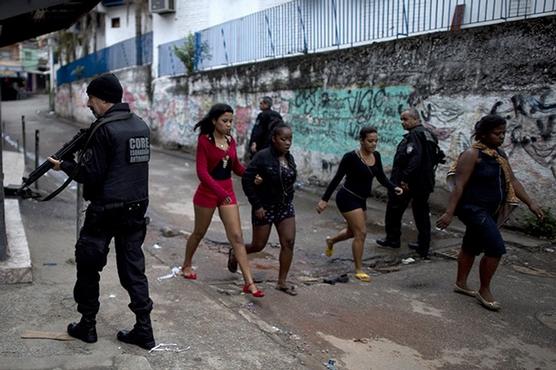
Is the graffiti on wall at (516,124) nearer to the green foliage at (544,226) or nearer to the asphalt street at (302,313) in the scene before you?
A: the green foliage at (544,226)

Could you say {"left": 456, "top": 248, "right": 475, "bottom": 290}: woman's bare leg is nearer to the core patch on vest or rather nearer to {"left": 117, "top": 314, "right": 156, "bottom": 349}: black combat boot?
{"left": 117, "top": 314, "right": 156, "bottom": 349}: black combat boot

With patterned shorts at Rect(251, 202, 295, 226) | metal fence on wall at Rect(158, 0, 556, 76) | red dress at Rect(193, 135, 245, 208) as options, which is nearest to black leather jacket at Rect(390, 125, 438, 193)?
patterned shorts at Rect(251, 202, 295, 226)

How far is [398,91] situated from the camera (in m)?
8.79

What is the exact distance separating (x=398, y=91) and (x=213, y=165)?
4960 mm

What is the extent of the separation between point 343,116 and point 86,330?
7301 millimetres

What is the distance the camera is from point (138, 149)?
3.26 meters

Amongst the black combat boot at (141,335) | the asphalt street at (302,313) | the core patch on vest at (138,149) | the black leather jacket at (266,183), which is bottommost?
the asphalt street at (302,313)

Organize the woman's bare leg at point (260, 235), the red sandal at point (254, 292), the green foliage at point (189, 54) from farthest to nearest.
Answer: the green foliage at point (189, 54)
the woman's bare leg at point (260, 235)
the red sandal at point (254, 292)

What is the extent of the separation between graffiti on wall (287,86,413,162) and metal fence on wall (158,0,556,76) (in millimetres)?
1119

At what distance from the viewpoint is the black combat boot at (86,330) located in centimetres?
339

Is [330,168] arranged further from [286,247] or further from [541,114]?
[286,247]

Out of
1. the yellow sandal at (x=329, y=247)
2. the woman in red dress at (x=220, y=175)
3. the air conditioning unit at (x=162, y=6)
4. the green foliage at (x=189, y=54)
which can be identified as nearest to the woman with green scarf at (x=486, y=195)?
the yellow sandal at (x=329, y=247)

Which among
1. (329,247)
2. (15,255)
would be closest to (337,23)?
(329,247)

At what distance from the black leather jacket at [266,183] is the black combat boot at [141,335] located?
5.39 feet
